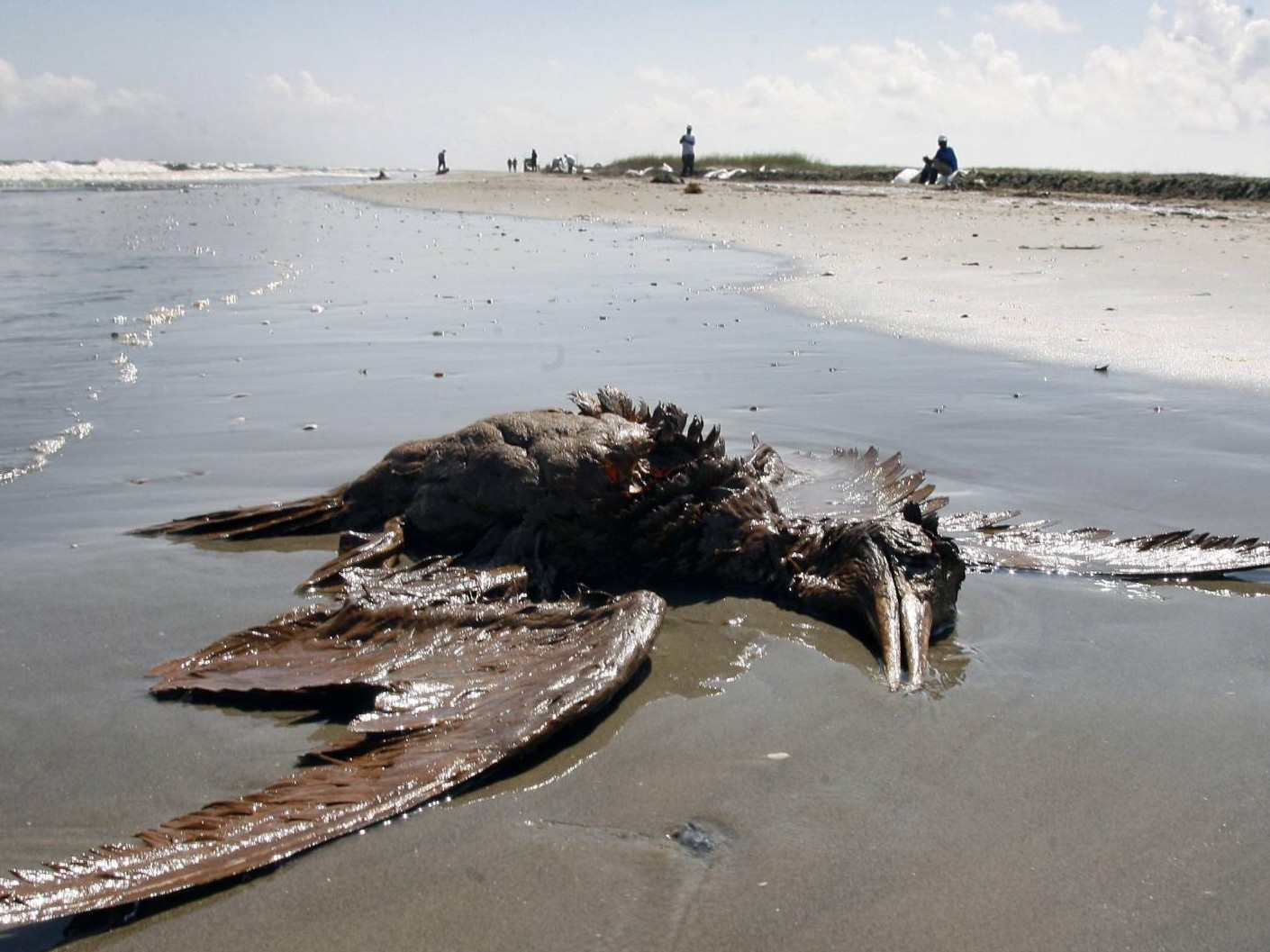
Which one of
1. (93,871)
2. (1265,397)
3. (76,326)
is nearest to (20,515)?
(93,871)

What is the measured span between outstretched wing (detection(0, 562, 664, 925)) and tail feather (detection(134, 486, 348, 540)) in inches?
33.4

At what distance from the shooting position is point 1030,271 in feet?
38.0

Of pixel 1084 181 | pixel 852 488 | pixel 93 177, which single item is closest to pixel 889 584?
pixel 852 488

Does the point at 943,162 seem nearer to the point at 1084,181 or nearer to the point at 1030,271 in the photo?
the point at 1084,181

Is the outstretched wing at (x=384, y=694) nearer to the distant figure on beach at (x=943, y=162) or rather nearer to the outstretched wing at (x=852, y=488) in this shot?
the outstretched wing at (x=852, y=488)

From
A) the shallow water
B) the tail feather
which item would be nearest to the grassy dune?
the shallow water

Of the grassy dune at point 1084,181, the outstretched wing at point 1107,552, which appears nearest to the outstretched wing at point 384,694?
the outstretched wing at point 1107,552

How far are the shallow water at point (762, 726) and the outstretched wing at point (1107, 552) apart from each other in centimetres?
10

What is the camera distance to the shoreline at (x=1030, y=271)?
25.1ft

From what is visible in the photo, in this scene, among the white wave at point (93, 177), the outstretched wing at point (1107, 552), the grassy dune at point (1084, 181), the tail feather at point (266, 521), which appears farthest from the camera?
the white wave at point (93, 177)

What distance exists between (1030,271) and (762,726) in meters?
9.86

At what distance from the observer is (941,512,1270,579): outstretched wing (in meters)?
3.77

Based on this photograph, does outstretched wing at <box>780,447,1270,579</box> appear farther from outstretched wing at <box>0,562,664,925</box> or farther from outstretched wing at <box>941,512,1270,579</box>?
outstretched wing at <box>0,562,664,925</box>

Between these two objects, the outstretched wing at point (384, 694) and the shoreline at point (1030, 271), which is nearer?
the outstretched wing at point (384, 694)
